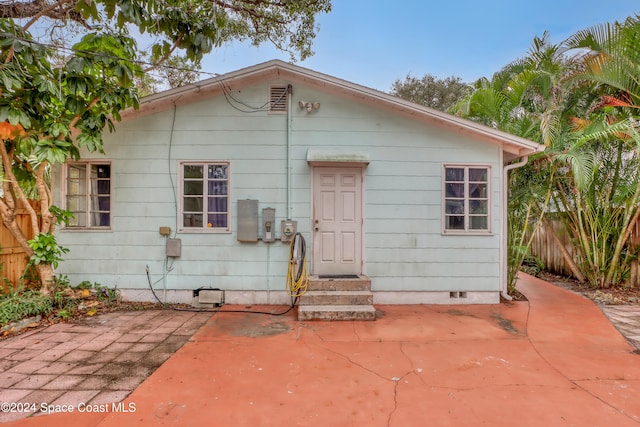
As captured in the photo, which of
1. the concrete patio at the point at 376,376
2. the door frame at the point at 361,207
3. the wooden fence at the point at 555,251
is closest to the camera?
the concrete patio at the point at 376,376

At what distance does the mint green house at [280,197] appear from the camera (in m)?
5.08

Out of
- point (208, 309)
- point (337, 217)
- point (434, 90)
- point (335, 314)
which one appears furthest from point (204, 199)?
point (434, 90)

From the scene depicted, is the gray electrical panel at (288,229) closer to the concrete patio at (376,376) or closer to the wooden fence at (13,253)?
the concrete patio at (376,376)

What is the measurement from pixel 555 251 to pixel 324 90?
6.87 metres

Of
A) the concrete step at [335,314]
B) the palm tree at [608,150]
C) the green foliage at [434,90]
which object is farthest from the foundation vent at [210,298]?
the green foliage at [434,90]

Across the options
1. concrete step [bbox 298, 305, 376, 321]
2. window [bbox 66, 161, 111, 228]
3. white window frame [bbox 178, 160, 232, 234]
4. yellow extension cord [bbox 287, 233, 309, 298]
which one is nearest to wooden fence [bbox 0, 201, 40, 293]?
window [bbox 66, 161, 111, 228]

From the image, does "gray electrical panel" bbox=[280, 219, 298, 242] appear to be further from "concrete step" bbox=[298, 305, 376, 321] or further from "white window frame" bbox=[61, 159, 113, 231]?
"white window frame" bbox=[61, 159, 113, 231]

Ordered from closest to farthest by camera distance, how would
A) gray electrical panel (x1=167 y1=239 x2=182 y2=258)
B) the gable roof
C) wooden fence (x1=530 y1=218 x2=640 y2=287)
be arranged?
the gable roof → gray electrical panel (x1=167 y1=239 x2=182 y2=258) → wooden fence (x1=530 y1=218 x2=640 y2=287)

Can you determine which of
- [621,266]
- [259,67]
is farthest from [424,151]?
[621,266]

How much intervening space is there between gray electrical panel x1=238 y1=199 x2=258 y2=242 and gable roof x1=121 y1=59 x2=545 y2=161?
1.96 m

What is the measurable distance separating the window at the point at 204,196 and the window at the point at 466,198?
3.75 metres

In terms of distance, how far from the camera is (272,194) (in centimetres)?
514

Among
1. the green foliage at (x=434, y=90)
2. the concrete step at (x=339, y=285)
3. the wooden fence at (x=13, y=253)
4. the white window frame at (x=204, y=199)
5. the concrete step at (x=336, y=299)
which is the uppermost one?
the green foliage at (x=434, y=90)

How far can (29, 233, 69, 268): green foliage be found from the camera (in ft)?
14.5
